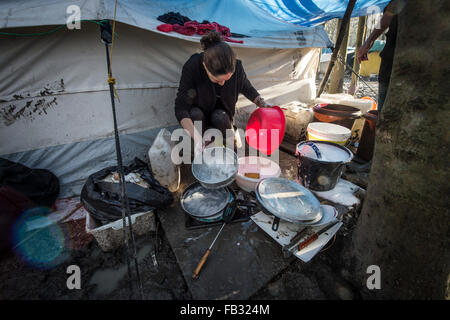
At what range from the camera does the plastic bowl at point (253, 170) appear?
6.42 ft

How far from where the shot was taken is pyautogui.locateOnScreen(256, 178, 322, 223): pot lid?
1.46m

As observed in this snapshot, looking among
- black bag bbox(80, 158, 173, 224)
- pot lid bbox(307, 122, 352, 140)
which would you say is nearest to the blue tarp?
pot lid bbox(307, 122, 352, 140)

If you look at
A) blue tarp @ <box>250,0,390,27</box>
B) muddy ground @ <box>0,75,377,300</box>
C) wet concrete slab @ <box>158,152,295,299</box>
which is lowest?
muddy ground @ <box>0,75,377,300</box>

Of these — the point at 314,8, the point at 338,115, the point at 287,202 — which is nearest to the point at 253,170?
the point at 287,202

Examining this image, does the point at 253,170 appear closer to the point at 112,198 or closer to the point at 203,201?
the point at 203,201

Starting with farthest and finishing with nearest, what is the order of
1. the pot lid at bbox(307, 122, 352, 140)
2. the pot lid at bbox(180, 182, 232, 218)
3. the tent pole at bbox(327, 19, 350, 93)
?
the tent pole at bbox(327, 19, 350, 93) < the pot lid at bbox(307, 122, 352, 140) < the pot lid at bbox(180, 182, 232, 218)

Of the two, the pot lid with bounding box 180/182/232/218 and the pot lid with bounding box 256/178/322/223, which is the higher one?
the pot lid with bounding box 256/178/322/223

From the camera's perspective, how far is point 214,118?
232 cm

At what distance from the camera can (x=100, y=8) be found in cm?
165

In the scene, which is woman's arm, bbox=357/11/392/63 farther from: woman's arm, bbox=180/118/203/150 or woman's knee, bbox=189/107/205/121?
woman's arm, bbox=180/118/203/150

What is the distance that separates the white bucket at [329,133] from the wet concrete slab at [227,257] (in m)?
1.29

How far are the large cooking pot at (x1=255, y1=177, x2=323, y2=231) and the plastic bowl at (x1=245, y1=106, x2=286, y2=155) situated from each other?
421 mm

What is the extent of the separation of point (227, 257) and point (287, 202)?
62 cm

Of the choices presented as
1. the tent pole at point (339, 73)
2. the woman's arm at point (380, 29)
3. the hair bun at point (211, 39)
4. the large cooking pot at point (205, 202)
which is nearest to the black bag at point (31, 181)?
the large cooking pot at point (205, 202)
